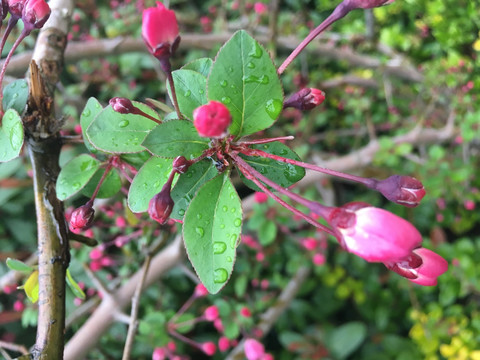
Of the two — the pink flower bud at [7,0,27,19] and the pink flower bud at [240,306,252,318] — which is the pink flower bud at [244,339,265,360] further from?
the pink flower bud at [7,0,27,19]

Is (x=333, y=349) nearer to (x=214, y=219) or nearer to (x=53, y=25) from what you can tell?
(x=214, y=219)

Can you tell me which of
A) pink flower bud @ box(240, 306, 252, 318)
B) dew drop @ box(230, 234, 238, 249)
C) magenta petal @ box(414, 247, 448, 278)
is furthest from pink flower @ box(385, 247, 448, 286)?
pink flower bud @ box(240, 306, 252, 318)

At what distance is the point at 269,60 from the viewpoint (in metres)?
0.45

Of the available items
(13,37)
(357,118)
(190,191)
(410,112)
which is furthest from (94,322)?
(410,112)

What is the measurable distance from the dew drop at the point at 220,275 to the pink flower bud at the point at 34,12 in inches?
15.1

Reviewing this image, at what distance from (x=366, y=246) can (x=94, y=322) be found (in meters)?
0.87

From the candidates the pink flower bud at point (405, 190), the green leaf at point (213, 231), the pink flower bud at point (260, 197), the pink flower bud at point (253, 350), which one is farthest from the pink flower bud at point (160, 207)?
the pink flower bud at point (253, 350)

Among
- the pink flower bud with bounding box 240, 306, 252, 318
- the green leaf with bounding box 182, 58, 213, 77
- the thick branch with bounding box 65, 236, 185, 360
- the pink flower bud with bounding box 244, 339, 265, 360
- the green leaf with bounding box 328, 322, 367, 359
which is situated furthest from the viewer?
the green leaf with bounding box 328, 322, 367, 359

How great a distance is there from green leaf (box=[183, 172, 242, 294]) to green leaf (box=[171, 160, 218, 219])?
1.4 inches

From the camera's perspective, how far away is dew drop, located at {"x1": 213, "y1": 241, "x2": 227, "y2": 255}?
1.51ft

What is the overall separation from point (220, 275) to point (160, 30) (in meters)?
0.27

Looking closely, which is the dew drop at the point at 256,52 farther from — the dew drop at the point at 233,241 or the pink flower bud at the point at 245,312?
the pink flower bud at the point at 245,312

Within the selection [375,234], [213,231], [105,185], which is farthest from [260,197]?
[375,234]

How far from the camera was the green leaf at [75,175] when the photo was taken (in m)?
0.58
